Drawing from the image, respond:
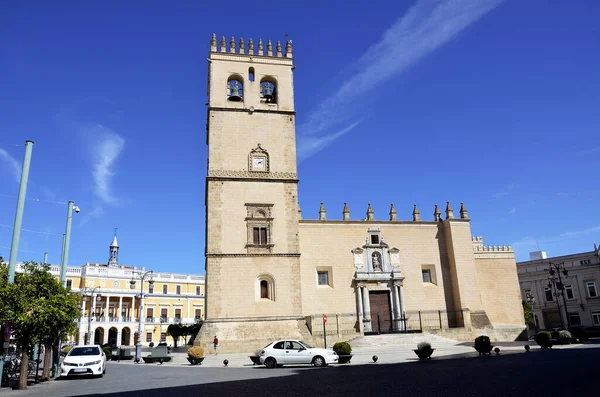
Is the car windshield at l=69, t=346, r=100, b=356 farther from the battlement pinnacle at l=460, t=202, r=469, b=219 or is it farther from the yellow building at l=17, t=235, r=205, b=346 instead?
the yellow building at l=17, t=235, r=205, b=346

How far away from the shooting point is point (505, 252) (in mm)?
33562

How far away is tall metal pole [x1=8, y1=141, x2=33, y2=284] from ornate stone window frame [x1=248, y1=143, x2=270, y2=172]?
16349mm

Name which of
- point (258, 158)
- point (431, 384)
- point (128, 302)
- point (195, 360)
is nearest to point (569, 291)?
point (258, 158)

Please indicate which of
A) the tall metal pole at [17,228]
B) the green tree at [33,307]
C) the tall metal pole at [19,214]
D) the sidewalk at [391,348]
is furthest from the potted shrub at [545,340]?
the tall metal pole at [19,214]

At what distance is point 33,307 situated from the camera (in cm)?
1267

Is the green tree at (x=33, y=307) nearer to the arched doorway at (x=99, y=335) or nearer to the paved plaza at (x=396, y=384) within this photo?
the paved plaza at (x=396, y=384)

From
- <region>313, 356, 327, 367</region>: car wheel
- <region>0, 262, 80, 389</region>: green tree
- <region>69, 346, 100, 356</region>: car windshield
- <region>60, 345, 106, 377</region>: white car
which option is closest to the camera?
<region>0, 262, 80, 389</region>: green tree

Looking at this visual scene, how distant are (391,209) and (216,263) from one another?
13.7m

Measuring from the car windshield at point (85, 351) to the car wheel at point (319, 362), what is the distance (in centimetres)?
813

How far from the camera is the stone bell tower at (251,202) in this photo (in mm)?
26000

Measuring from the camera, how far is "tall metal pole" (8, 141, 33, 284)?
41.5ft

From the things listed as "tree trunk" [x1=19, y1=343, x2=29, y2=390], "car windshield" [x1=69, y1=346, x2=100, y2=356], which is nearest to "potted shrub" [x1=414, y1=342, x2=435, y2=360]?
"car windshield" [x1=69, y1=346, x2=100, y2=356]

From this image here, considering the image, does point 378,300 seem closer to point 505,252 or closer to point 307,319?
point 307,319

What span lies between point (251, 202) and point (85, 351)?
45.5 ft
